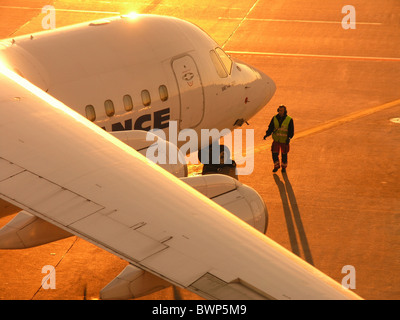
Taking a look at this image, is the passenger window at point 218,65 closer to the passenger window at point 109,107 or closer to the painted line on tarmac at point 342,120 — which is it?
the passenger window at point 109,107

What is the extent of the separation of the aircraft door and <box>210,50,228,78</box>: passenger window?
94cm

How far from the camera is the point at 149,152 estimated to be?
16.0 metres

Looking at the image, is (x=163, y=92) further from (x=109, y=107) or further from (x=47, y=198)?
(x=47, y=198)

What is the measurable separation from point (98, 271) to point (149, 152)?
4313 millimetres

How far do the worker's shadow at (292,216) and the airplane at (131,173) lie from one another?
9.81ft

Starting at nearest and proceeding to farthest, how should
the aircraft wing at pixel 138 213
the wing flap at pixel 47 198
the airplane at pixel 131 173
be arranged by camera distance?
the aircraft wing at pixel 138 213
the airplane at pixel 131 173
the wing flap at pixel 47 198

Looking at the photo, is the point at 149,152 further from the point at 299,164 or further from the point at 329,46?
the point at 329,46

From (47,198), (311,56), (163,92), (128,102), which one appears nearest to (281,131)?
(163,92)

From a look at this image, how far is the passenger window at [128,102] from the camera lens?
1952 cm

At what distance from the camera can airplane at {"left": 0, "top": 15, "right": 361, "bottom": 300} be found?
31.6 feet

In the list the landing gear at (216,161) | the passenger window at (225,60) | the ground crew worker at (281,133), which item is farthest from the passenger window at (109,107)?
the ground crew worker at (281,133)

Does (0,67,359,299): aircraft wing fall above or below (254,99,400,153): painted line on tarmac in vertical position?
below

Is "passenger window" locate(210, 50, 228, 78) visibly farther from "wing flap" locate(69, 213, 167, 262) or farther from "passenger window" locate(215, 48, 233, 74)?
"wing flap" locate(69, 213, 167, 262)

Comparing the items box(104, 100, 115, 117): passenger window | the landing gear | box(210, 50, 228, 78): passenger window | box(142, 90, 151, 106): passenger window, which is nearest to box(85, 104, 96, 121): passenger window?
box(104, 100, 115, 117): passenger window
